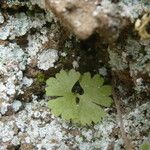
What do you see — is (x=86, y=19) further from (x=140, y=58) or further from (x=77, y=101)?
(x=77, y=101)

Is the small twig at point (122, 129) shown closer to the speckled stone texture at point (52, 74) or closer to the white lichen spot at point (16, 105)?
the speckled stone texture at point (52, 74)

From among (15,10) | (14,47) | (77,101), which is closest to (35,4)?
(15,10)

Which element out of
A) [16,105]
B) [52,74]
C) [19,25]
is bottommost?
[16,105]

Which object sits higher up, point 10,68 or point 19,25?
point 19,25

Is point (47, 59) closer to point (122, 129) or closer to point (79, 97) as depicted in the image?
point (79, 97)

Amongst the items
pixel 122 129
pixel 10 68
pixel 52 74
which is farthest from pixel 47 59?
pixel 122 129

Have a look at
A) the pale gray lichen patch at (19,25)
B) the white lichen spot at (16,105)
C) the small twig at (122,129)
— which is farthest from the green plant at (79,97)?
the pale gray lichen patch at (19,25)

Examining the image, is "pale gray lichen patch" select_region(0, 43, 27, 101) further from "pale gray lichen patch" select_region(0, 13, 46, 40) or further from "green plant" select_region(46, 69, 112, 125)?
"green plant" select_region(46, 69, 112, 125)

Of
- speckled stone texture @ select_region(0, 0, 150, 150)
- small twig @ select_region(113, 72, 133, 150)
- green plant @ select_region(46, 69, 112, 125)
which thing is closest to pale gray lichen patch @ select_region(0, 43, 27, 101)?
speckled stone texture @ select_region(0, 0, 150, 150)
